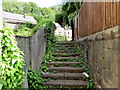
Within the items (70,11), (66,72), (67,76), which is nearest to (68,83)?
(67,76)

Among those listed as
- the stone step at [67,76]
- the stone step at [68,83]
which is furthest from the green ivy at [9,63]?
the stone step at [67,76]

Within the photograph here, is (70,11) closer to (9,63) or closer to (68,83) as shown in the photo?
(68,83)

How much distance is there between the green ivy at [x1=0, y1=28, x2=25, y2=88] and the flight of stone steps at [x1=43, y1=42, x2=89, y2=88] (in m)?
1.12

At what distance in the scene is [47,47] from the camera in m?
4.95

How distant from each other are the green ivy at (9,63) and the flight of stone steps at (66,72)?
1.12 meters

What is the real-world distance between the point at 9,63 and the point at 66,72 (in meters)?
1.95

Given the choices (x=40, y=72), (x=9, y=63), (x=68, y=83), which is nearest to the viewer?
(x=9, y=63)

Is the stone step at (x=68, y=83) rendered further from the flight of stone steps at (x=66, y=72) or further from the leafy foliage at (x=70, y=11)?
the leafy foliage at (x=70, y=11)

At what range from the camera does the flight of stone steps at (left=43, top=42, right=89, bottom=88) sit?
2.86 m

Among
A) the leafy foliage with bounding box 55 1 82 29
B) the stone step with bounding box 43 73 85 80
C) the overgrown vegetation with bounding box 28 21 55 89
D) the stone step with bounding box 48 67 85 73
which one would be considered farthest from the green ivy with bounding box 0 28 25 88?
the leafy foliage with bounding box 55 1 82 29

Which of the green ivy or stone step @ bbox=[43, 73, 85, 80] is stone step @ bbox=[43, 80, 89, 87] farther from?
the green ivy

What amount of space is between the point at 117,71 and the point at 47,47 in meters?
3.66

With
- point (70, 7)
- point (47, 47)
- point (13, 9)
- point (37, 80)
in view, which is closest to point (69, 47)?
point (47, 47)

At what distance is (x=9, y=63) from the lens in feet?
6.02
